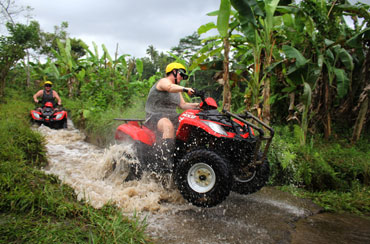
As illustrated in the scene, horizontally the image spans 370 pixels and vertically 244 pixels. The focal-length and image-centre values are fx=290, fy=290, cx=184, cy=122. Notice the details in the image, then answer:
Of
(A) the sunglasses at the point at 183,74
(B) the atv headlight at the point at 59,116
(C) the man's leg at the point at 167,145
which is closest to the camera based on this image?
(C) the man's leg at the point at 167,145

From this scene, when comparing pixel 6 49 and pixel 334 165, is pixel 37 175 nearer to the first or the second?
pixel 334 165

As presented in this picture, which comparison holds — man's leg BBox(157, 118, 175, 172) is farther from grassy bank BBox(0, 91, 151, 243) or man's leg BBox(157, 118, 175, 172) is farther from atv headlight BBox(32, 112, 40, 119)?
atv headlight BBox(32, 112, 40, 119)

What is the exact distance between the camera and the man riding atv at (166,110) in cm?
388

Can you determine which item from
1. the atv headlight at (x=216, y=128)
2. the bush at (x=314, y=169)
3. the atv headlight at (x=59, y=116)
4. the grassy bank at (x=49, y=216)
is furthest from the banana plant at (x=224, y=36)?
the atv headlight at (x=59, y=116)

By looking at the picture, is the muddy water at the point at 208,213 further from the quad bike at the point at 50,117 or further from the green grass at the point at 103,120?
the quad bike at the point at 50,117

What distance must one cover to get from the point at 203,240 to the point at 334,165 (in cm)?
363

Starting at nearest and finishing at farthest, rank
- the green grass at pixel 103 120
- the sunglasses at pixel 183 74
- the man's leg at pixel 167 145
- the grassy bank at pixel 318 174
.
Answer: the man's leg at pixel 167 145, the sunglasses at pixel 183 74, the grassy bank at pixel 318 174, the green grass at pixel 103 120

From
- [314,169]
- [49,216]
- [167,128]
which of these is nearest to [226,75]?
[314,169]

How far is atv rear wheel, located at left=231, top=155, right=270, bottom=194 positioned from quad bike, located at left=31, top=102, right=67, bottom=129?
758 centimetres

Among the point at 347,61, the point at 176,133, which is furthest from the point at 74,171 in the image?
the point at 347,61

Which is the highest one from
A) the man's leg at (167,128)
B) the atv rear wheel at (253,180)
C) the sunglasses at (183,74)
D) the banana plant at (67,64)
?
the banana plant at (67,64)

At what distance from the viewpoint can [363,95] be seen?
680cm

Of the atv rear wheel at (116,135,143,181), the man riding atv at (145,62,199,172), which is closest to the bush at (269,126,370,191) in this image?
the man riding atv at (145,62,199,172)

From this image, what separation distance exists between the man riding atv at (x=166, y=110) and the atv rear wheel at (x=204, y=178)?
55cm
